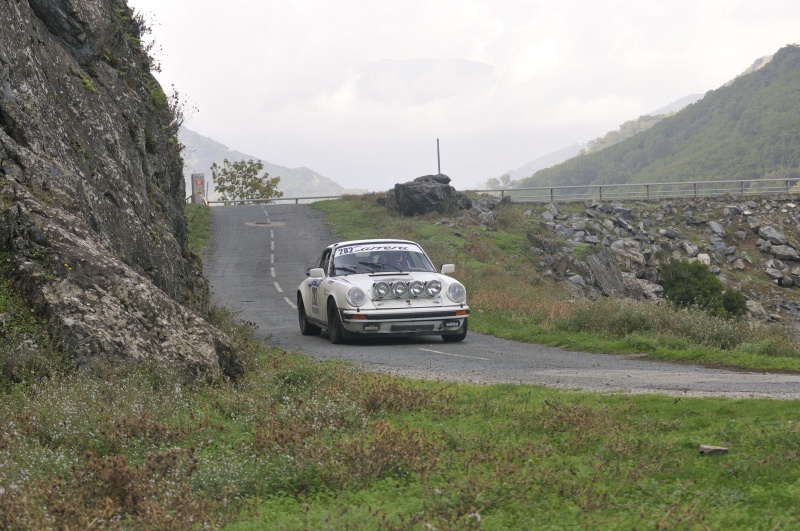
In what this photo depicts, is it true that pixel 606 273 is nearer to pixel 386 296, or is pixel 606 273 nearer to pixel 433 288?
pixel 433 288

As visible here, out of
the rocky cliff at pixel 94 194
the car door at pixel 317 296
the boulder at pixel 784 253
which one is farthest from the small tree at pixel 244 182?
the car door at pixel 317 296

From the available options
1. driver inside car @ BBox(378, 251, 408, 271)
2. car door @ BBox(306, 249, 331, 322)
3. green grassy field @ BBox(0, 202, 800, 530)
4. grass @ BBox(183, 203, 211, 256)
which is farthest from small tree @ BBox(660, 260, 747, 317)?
green grassy field @ BBox(0, 202, 800, 530)

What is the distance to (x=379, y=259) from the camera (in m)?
17.6

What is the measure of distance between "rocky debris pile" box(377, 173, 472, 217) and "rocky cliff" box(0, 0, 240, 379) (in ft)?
Result: 78.2

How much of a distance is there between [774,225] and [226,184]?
164ft

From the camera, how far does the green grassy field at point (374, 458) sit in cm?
512

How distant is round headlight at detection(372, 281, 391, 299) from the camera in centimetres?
1625

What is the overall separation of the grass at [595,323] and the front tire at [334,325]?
152 inches

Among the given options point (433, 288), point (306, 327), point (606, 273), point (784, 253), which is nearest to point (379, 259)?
point (433, 288)

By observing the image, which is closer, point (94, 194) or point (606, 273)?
point (94, 194)

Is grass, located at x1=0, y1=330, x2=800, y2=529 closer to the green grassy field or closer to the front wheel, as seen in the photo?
the green grassy field

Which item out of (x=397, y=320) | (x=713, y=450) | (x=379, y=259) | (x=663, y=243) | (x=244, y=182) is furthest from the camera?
(x=244, y=182)

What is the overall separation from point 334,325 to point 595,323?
5.32m

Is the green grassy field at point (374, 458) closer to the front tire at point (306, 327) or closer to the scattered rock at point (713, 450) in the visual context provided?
the scattered rock at point (713, 450)
